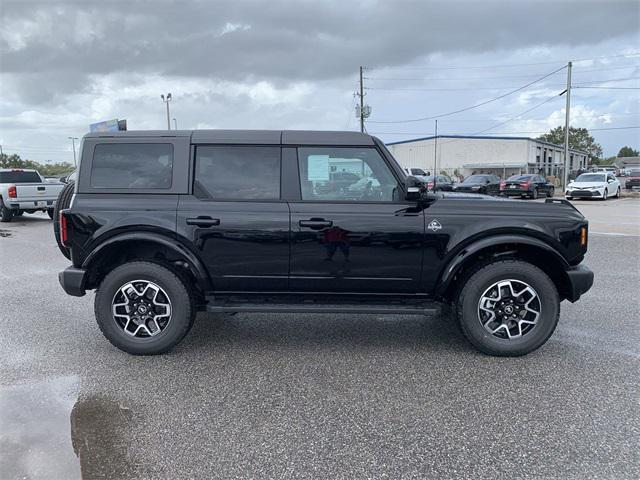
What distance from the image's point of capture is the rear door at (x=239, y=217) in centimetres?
411

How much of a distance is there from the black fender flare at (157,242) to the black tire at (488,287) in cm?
224

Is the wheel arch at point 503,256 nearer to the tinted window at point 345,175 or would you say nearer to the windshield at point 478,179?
the tinted window at point 345,175

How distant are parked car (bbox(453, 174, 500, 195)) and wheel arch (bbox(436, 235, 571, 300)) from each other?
23.6 meters

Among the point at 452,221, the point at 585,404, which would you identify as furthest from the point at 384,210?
the point at 585,404

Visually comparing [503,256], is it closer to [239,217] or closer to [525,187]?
[239,217]

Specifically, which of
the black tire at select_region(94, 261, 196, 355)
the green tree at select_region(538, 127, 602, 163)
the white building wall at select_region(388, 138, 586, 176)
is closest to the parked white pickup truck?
the black tire at select_region(94, 261, 196, 355)

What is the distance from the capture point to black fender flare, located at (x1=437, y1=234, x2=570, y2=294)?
406cm

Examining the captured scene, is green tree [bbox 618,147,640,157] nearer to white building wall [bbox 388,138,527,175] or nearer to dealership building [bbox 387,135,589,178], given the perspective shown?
dealership building [bbox 387,135,589,178]

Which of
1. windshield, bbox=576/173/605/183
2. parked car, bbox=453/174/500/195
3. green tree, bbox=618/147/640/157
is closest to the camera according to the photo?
windshield, bbox=576/173/605/183

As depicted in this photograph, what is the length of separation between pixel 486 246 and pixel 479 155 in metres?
61.3

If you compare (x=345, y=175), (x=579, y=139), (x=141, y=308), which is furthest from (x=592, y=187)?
(x=579, y=139)

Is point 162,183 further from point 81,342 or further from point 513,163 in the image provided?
point 513,163

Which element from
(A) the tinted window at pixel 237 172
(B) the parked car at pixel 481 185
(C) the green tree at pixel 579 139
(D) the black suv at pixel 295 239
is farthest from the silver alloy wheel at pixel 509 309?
(C) the green tree at pixel 579 139

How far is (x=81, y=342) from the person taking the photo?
4.61 meters
